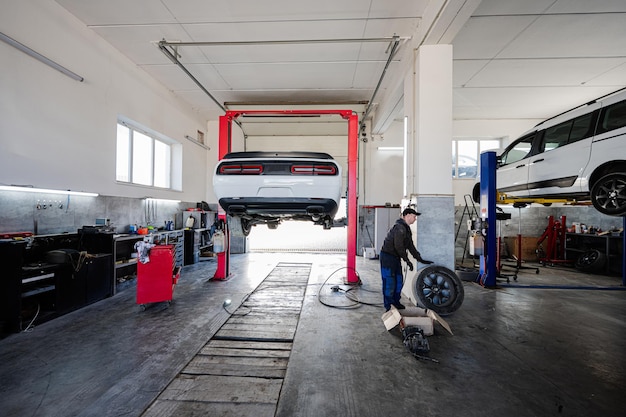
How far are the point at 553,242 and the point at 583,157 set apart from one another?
4287mm

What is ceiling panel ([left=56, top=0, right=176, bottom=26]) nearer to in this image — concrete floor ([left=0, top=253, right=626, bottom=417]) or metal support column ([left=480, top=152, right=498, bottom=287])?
concrete floor ([left=0, top=253, right=626, bottom=417])

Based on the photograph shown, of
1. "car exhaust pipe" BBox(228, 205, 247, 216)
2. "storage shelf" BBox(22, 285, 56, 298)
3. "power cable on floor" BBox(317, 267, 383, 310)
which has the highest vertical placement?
"car exhaust pipe" BBox(228, 205, 247, 216)

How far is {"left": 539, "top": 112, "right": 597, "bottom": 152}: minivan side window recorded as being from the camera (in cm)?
340

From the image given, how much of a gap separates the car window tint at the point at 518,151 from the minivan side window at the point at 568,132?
1.09 ft

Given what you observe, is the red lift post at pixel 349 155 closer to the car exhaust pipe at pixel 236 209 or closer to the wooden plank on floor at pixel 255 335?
the car exhaust pipe at pixel 236 209

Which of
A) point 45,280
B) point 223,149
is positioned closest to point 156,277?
point 45,280

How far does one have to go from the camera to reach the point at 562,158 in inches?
146

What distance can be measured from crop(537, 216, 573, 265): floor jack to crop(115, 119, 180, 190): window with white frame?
387 inches

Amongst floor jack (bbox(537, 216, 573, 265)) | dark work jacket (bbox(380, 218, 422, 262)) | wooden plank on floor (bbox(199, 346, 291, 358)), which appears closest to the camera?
wooden plank on floor (bbox(199, 346, 291, 358))

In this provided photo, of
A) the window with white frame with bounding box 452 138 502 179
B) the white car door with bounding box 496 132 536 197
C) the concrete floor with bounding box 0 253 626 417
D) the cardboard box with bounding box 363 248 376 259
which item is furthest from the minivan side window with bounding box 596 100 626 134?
the cardboard box with bounding box 363 248 376 259

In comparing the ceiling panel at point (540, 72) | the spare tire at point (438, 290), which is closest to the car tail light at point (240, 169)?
the spare tire at point (438, 290)

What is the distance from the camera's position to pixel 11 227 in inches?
111

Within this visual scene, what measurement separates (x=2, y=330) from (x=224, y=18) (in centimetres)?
460

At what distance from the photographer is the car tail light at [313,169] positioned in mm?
2693
